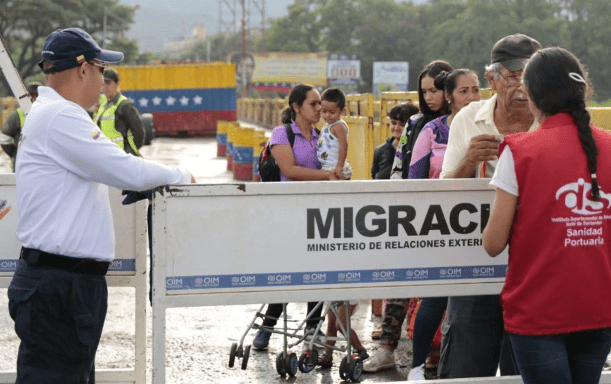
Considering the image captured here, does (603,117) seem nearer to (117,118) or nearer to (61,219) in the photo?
(117,118)

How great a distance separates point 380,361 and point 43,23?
6262 cm

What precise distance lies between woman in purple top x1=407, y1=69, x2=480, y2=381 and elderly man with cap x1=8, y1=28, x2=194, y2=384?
2.02 metres

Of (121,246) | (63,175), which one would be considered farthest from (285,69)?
(63,175)

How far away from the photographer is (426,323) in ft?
16.5

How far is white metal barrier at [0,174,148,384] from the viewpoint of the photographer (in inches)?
174

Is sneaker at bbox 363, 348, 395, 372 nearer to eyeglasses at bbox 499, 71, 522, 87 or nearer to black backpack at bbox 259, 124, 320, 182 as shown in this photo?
black backpack at bbox 259, 124, 320, 182

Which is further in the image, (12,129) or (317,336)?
(12,129)

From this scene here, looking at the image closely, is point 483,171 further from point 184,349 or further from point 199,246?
point 184,349

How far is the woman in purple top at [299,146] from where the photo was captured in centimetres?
604

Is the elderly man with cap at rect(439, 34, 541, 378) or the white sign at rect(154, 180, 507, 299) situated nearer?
the white sign at rect(154, 180, 507, 299)

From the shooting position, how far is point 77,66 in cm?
348

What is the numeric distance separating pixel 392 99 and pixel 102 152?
6.77 metres

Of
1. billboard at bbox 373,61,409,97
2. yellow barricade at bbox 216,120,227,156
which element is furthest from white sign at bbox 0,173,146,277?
billboard at bbox 373,61,409,97

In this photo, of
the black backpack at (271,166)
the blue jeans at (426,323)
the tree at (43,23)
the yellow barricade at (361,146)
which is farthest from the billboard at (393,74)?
the blue jeans at (426,323)
